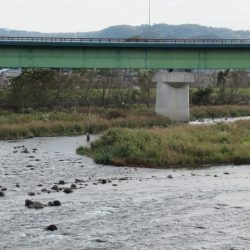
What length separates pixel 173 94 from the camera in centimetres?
6719

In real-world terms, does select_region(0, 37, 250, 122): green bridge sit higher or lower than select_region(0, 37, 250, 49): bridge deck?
lower

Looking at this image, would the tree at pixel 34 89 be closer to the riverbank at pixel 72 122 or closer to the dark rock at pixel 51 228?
the riverbank at pixel 72 122

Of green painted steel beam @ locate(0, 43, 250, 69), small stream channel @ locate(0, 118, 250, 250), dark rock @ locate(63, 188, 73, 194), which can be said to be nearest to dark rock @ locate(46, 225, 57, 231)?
small stream channel @ locate(0, 118, 250, 250)

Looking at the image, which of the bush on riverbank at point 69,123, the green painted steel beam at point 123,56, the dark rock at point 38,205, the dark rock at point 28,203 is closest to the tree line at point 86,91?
the bush on riverbank at point 69,123

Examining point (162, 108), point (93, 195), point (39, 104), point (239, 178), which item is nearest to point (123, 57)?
point (162, 108)

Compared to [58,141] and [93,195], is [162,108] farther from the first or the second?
[93,195]

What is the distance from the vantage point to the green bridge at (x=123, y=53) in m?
60.1

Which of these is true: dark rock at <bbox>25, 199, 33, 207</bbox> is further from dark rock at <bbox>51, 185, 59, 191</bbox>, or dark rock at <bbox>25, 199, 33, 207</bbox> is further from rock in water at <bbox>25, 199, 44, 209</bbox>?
dark rock at <bbox>51, 185, 59, 191</bbox>

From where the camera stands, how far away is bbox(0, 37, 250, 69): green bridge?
197 ft

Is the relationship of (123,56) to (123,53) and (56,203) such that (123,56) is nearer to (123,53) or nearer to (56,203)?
(123,53)

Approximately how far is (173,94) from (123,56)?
24.5 feet

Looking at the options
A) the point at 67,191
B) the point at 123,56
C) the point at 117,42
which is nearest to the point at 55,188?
the point at 67,191

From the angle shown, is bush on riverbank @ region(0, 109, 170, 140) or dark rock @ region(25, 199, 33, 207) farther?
bush on riverbank @ region(0, 109, 170, 140)

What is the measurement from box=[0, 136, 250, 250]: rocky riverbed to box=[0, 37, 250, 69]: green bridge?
1093 inches
